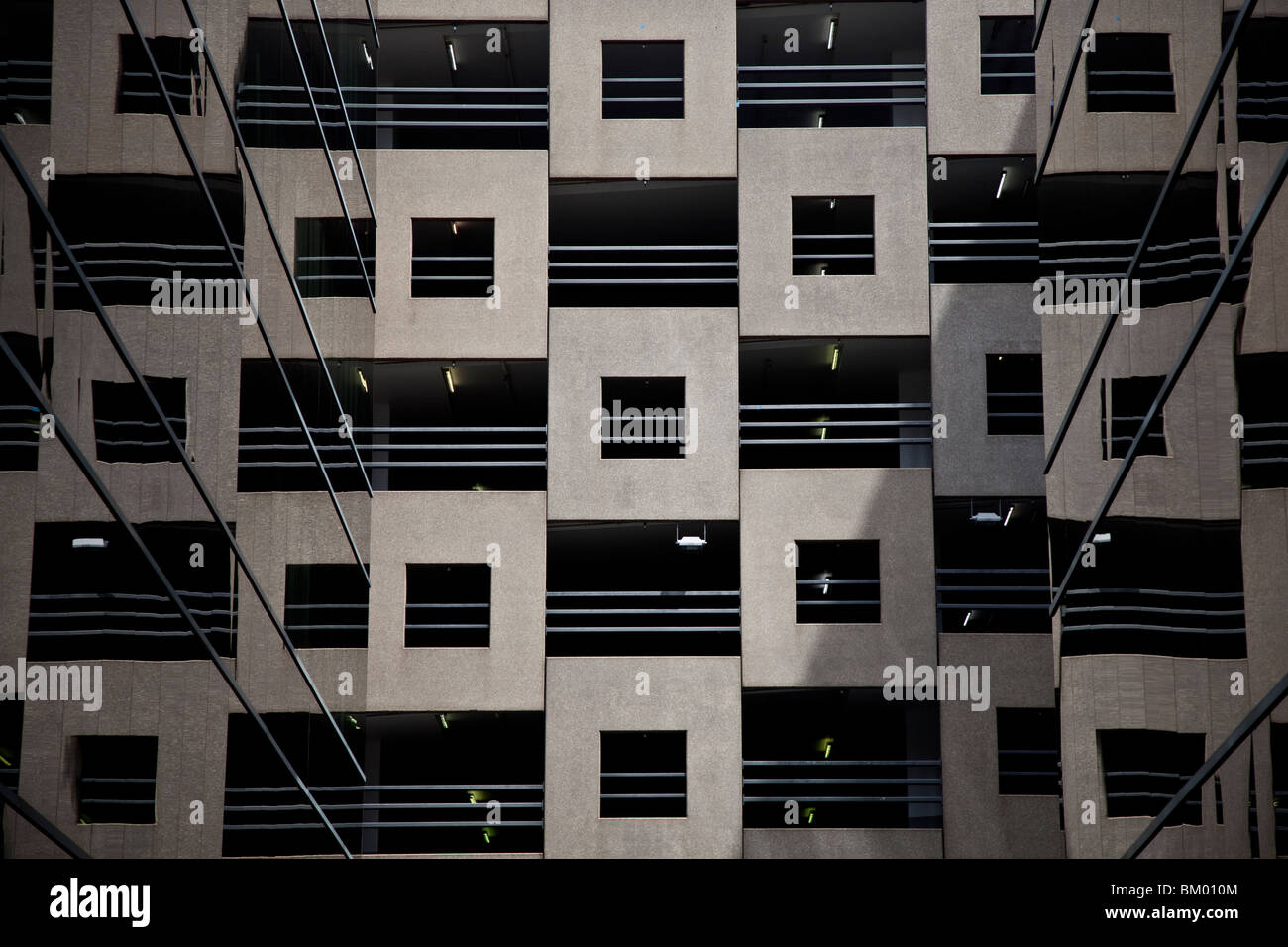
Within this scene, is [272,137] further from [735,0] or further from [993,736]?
[993,736]

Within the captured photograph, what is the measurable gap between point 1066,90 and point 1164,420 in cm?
383

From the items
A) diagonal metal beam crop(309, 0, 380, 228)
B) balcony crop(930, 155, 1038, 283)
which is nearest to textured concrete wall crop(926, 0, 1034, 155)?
balcony crop(930, 155, 1038, 283)

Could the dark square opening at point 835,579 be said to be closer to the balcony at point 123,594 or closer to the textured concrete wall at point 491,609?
the textured concrete wall at point 491,609

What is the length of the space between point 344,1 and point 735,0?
6507 millimetres

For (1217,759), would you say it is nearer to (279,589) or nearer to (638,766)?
(279,589)

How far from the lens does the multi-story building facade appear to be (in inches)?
245

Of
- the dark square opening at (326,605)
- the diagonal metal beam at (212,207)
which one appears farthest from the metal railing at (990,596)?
the diagonal metal beam at (212,207)

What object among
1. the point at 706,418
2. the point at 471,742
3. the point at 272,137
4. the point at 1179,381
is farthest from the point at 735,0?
the point at 1179,381

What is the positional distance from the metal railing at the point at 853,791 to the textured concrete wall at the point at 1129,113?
973 centimetres

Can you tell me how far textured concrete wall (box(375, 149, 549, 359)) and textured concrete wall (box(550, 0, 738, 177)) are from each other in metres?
0.67

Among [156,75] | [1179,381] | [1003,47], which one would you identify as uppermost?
[1003,47]

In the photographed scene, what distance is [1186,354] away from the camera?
661 cm

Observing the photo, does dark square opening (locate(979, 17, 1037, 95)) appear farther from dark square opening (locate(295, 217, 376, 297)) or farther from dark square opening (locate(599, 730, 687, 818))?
dark square opening (locate(599, 730, 687, 818))

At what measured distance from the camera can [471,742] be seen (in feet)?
77.3
